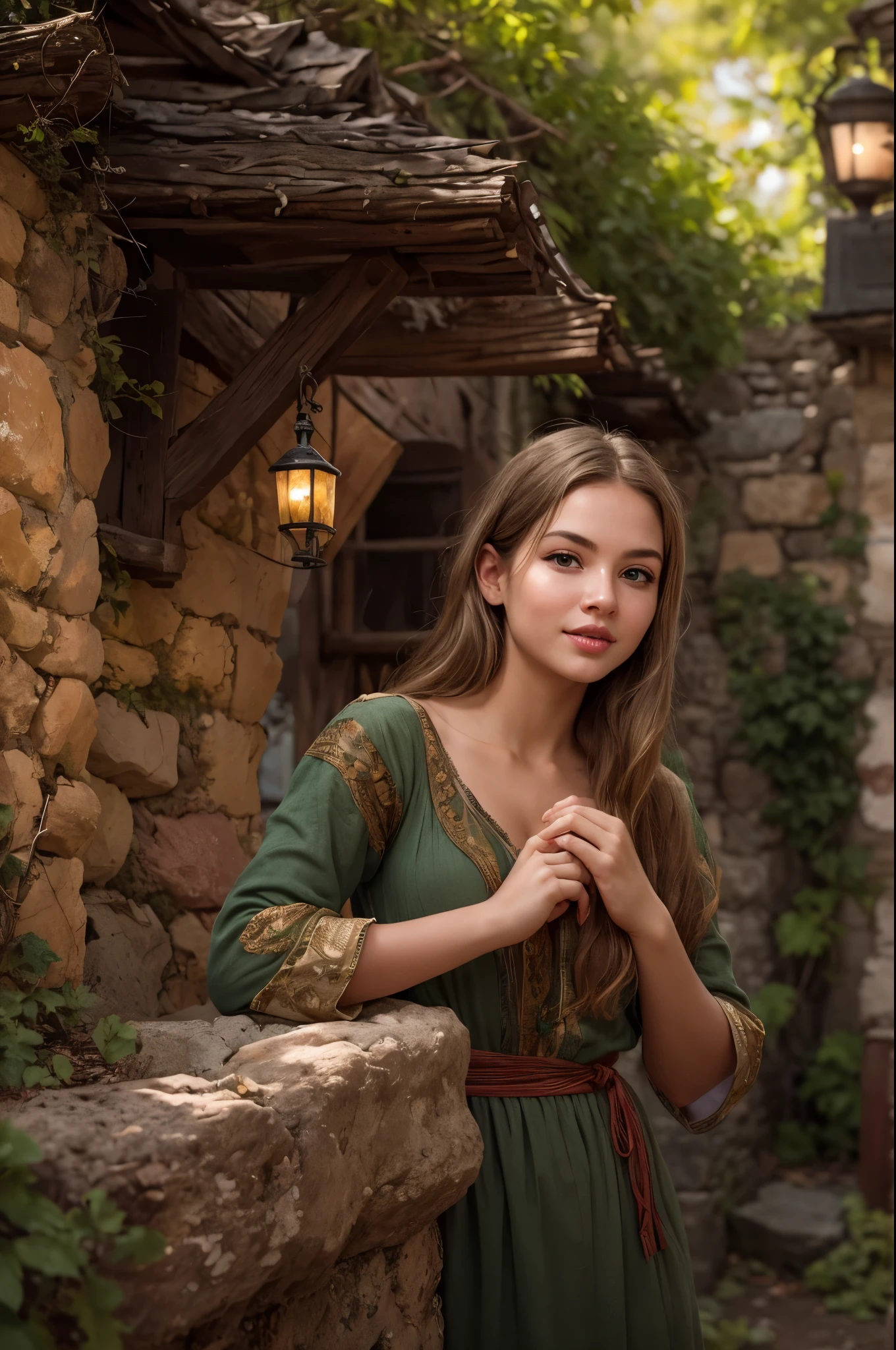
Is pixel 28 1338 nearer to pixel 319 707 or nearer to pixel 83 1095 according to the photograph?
pixel 83 1095

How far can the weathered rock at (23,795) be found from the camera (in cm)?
185

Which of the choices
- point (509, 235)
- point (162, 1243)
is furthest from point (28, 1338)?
point (509, 235)

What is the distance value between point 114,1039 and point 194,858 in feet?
3.66

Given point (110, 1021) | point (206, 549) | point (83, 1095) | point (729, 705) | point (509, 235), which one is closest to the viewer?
point (83, 1095)

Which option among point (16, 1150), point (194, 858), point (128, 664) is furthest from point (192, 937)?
point (16, 1150)

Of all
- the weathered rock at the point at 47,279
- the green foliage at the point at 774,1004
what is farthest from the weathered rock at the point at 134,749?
the green foliage at the point at 774,1004

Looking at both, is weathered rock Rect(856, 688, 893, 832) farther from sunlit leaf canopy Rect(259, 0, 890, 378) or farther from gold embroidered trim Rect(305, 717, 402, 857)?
gold embroidered trim Rect(305, 717, 402, 857)

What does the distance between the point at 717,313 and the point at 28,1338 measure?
6.03 meters

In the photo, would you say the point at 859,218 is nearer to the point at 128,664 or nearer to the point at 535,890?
the point at 128,664

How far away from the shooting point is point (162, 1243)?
118 cm

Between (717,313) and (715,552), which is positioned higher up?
(717,313)

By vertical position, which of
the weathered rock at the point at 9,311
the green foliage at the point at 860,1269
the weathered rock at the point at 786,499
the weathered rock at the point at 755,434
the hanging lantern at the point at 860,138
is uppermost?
the hanging lantern at the point at 860,138

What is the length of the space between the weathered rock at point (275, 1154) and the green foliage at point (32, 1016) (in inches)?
5.9

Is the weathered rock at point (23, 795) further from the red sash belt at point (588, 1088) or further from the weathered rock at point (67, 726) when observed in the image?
the red sash belt at point (588, 1088)
